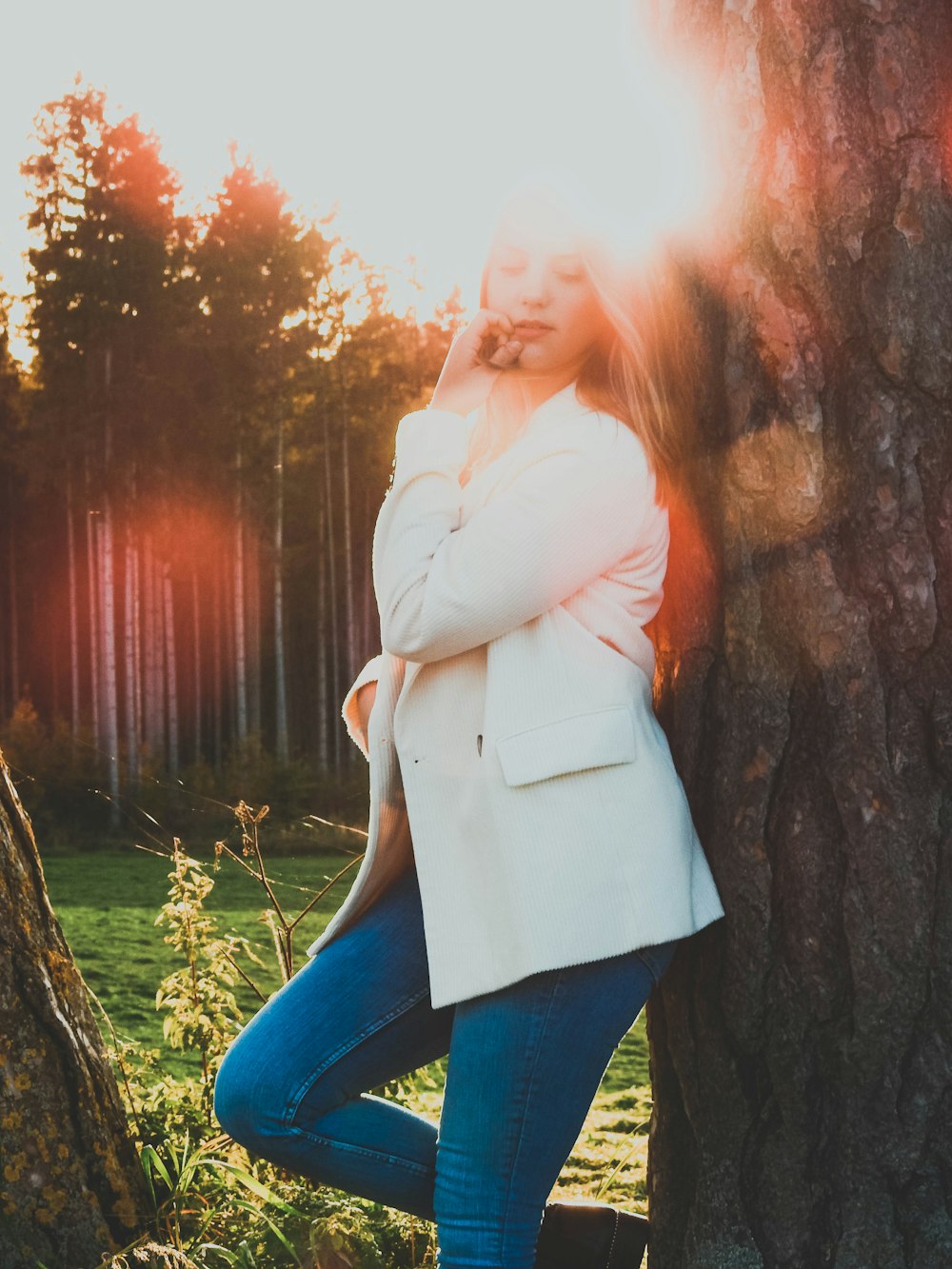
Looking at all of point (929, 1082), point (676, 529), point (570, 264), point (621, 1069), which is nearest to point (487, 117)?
point (570, 264)

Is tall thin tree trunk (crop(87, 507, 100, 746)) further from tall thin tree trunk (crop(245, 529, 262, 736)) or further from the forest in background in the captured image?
tall thin tree trunk (crop(245, 529, 262, 736))

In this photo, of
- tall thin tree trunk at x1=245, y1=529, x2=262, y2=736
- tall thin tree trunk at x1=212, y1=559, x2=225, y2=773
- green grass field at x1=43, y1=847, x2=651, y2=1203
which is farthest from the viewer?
tall thin tree trunk at x1=245, y1=529, x2=262, y2=736

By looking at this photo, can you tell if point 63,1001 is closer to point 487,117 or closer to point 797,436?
point 797,436

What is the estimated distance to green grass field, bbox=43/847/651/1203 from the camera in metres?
3.84

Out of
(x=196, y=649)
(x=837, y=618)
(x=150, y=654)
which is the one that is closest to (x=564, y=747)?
(x=837, y=618)

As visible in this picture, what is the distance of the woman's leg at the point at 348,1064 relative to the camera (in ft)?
6.58

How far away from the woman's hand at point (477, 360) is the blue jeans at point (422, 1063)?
2.84 ft

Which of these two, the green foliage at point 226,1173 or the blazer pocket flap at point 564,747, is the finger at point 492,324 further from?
the green foliage at point 226,1173

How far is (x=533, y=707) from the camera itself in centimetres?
187

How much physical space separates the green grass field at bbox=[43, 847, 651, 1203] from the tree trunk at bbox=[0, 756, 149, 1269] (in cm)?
95

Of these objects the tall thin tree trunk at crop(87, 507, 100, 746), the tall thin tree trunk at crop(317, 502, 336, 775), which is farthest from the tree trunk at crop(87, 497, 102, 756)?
the tall thin tree trunk at crop(317, 502, 336, 775)

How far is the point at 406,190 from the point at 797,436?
21.2 m

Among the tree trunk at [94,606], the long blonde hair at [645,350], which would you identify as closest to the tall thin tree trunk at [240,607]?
the tree trunk at [94,606]

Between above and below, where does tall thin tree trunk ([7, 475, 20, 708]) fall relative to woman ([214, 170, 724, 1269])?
above
